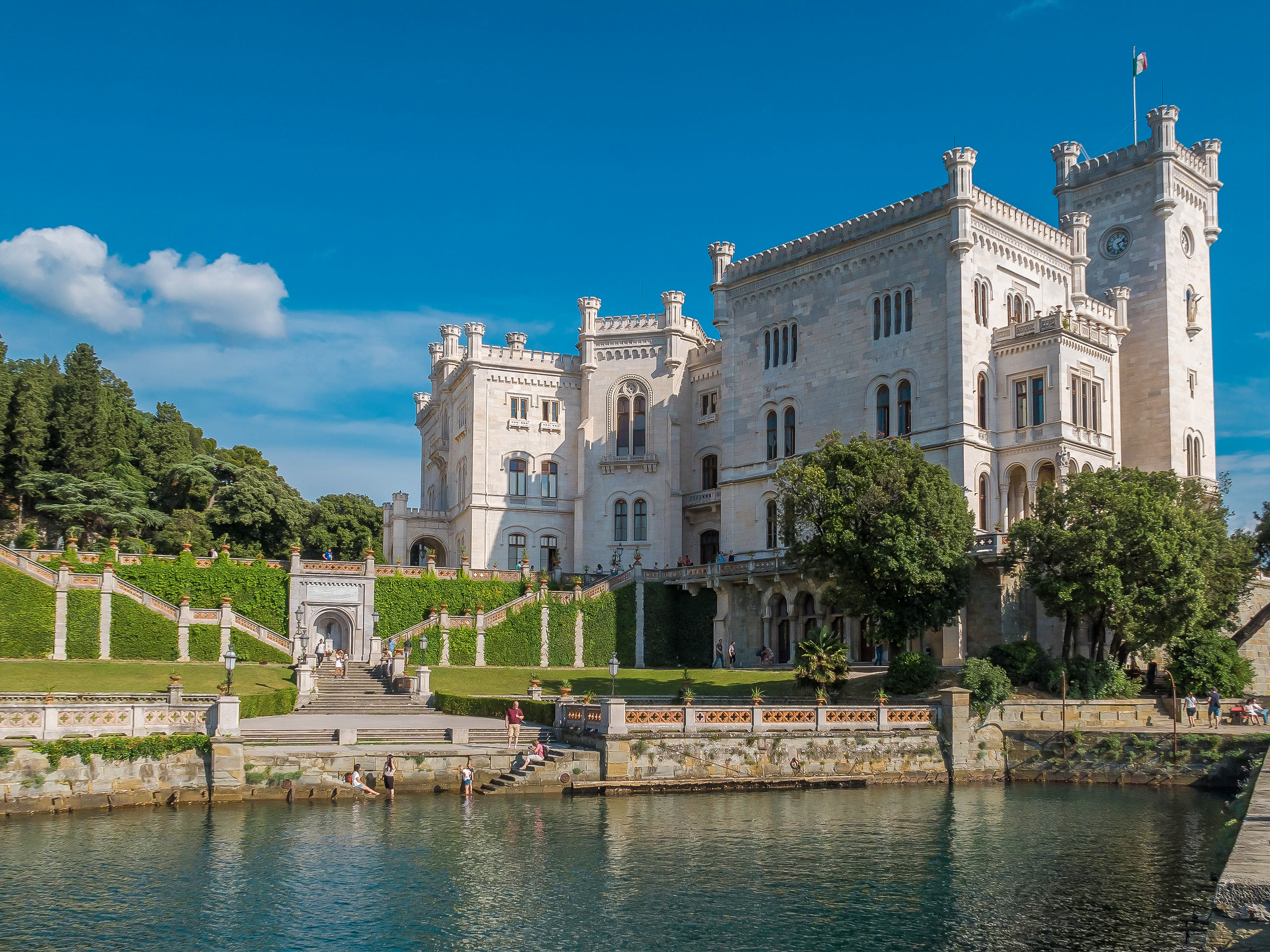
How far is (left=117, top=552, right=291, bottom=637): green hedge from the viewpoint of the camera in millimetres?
48750

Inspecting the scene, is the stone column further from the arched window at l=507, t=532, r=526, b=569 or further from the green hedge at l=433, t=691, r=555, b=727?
the arched window at l=507, t=532, r=526, b=569

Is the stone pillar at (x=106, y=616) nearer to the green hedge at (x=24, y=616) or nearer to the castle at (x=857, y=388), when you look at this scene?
the green hedge at (x=24, y=616)

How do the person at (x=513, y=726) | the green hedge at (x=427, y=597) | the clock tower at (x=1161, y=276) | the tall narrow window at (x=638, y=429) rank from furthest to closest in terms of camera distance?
the tall narrow window at (x=638, y=429) < the clock tower at (x=1161, y=276) < the green hedge at (x=427, y=597) < the person at (x=513, y=726)

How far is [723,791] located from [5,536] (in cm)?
5257

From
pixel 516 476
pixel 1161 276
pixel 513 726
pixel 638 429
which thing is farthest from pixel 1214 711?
pixel 516 476

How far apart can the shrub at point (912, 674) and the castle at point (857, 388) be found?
552 centimetres

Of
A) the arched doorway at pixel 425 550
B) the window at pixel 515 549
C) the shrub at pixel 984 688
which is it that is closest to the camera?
the shrub at pixel 984 688

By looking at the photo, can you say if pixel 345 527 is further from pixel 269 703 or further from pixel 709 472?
pixel 269 703

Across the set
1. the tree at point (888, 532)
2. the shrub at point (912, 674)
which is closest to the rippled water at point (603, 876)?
the shrub at point (912, 674)

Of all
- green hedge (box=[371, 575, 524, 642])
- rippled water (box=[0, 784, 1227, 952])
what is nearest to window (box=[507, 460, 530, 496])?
green hedge (box=[371, 575, 524, 642])

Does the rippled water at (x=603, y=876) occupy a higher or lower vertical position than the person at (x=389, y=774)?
lower

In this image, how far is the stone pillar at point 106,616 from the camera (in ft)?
150

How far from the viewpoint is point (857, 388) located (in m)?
54.3

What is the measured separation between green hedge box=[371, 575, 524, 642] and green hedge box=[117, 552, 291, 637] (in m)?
4.40
